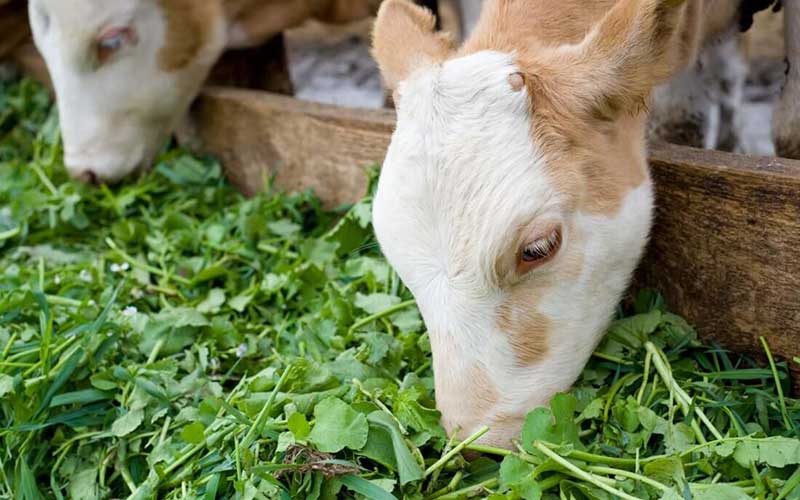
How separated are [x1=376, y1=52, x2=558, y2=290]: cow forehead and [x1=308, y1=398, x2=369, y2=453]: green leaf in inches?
12.4

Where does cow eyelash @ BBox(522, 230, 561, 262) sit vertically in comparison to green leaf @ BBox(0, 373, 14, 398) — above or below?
above

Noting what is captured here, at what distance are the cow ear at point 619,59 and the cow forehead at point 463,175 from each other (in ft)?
0.45

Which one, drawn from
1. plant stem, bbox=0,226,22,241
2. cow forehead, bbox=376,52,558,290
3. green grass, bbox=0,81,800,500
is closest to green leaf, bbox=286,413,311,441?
green grass, bbox=0,81,800,500

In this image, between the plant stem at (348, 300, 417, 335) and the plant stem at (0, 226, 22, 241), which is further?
the plant stem at (0, 226, 22, 241)

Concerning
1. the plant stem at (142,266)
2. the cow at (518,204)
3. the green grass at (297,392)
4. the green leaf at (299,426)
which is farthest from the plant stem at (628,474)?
the plant stem at (142,266)

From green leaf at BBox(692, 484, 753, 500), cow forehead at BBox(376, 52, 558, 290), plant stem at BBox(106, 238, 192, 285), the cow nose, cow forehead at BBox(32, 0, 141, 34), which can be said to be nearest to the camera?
green leaf at BBox(692, 484, 753, 500)

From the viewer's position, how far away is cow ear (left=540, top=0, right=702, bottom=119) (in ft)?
6.66

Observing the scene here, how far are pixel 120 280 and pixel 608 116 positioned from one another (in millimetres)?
1657

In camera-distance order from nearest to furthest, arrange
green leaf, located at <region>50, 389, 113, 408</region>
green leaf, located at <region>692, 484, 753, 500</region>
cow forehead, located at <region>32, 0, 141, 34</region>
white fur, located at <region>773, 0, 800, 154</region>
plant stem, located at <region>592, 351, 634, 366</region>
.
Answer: green leaf, located at <region>692, 484, 753, 500</region>, plant stem, located at <region>592, 351, 634, 366</region>, green leaf, located at <region>50, 389, 113, 408</region>, white fur, located at <region>773, 0, 800, 154</region>, cow forehead, located at <region>32, 0, 141, 34</region>

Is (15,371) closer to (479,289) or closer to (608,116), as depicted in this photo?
(479,289)

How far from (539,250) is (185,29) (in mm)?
2538

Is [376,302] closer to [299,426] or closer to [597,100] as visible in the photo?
[299,426]

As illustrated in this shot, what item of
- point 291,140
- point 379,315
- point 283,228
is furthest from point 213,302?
point 291,140

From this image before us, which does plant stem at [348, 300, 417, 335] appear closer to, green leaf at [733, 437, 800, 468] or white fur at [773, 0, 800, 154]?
green leaf at [733, 437, 800, 468]
